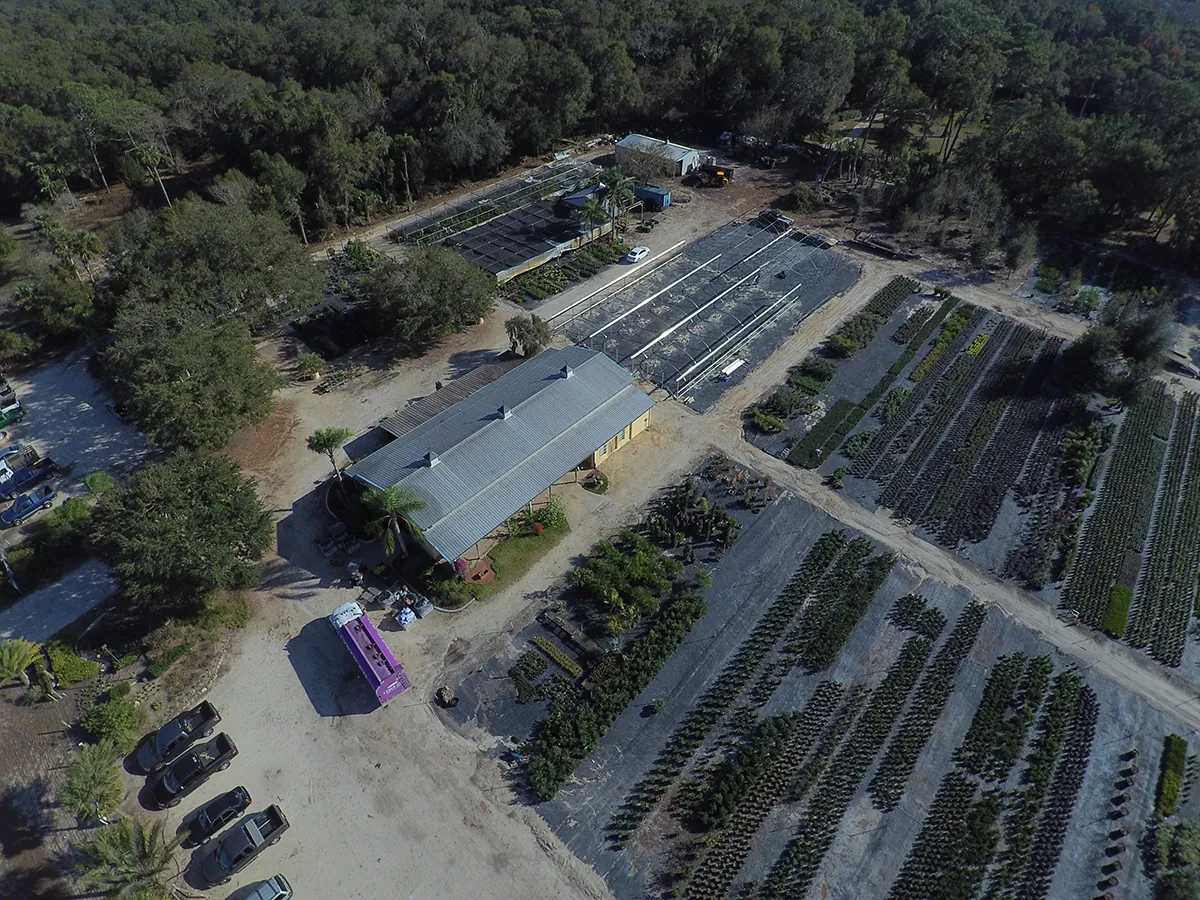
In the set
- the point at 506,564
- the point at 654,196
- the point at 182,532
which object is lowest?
the point at 506,564

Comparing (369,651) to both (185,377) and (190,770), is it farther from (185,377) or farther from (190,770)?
(185,377)

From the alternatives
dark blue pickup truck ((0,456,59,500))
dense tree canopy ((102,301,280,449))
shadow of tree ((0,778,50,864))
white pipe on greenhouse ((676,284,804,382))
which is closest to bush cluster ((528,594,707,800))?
white pipe on greenhouse ((676,284,804,382))

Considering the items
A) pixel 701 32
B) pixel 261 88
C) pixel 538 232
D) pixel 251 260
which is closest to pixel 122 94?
pixel 261 88

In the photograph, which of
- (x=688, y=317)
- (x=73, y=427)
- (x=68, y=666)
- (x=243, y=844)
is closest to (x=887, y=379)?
(x=688, y=317)

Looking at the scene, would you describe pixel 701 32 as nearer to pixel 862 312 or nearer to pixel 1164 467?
pixel 862 312

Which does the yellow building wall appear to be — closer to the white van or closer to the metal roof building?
the metal roof building

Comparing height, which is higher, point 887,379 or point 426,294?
point 426,294
